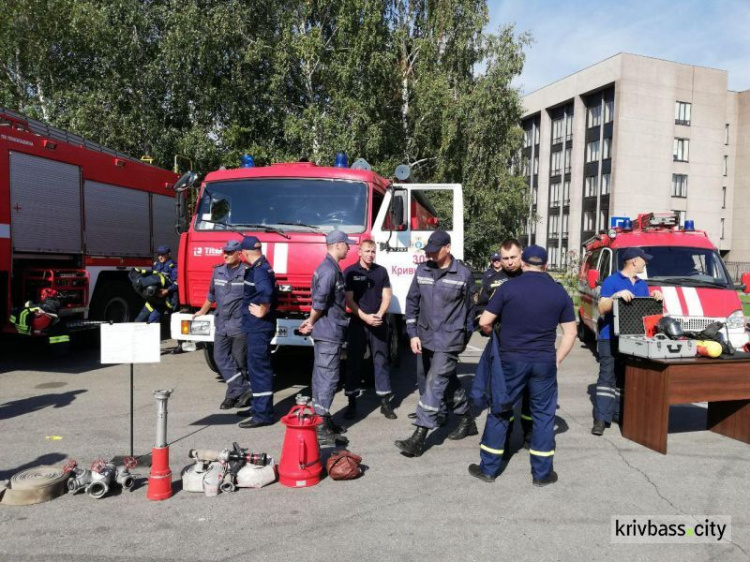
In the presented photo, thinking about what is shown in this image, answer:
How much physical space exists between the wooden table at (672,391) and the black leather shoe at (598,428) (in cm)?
18

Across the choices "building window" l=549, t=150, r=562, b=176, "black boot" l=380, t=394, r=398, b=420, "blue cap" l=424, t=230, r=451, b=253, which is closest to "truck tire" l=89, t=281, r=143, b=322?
"black boot" l=380, t=394, r=398, b=420

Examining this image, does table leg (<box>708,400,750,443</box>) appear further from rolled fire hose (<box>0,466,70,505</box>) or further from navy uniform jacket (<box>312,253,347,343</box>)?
rolled fire hose (<box>0,466,70,505</box>)

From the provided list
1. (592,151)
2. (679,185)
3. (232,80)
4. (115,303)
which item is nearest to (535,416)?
(115,303)

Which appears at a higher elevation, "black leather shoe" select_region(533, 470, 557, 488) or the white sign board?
the white sign board

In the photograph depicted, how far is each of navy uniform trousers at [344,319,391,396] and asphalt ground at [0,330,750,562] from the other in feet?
1.13

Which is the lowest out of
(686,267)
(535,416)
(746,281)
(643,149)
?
(535,416)

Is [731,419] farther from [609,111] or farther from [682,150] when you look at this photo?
[682,150]

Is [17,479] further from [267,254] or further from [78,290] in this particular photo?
[78,290]

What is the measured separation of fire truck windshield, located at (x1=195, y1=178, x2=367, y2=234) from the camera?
6.84 meters

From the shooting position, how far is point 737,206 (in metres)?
48.6

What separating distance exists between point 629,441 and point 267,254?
4.19 meters

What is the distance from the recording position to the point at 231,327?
606 cm

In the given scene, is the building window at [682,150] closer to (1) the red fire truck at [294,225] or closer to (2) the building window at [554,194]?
(2) the building window at [554,194]

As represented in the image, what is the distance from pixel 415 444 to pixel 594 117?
153 feet
